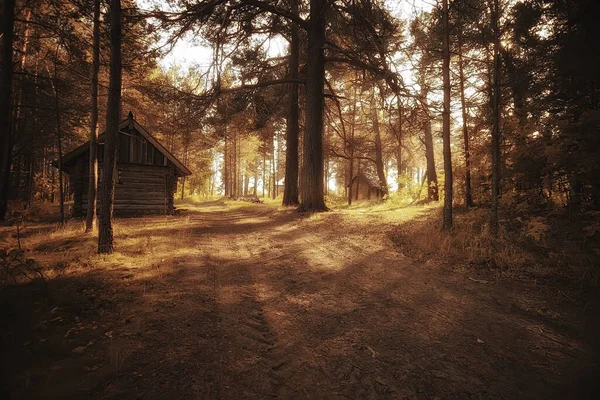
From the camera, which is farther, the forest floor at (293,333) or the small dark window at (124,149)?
the small dark window at (124,149)

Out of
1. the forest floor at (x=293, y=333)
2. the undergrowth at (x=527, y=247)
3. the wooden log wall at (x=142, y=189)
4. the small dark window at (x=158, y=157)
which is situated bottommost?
the forest floor at (x=293, y=333)

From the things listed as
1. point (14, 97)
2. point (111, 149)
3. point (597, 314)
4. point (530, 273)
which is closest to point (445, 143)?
point (530, 273)

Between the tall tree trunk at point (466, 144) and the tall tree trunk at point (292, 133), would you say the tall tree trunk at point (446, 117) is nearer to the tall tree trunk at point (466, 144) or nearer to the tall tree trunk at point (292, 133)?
the tall tree trunk at point (466, 144)

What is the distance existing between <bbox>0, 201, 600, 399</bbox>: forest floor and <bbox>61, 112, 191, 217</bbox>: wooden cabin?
10815 millimetres

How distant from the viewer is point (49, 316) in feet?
10.7

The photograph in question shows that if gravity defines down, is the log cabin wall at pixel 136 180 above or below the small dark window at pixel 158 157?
below

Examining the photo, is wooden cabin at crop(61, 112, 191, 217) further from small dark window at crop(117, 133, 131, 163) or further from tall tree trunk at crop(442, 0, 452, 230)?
tall tree trunk at crop(442, 0, 452, 230)

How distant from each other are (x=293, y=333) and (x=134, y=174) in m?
16.9

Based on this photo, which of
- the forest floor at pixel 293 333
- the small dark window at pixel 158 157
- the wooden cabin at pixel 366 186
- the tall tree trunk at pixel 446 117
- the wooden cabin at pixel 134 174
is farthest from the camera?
the wooden cabin at pixel 366 186

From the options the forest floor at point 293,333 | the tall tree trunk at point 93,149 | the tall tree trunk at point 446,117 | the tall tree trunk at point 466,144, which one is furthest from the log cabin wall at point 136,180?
the tall tree trunk at point 466,144

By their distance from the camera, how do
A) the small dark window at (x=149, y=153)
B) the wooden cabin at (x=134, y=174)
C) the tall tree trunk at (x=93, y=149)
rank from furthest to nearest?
the small dark window at (x=149, y=153)
the wooden cabin at (x=134, y=174)
the tall tree trunk at (x=93, y=149)

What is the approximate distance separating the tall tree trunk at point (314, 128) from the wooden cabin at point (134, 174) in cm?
960

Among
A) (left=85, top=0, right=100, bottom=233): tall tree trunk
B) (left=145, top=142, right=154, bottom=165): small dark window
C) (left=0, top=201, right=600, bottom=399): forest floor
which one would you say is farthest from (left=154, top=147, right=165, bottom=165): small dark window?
(left=0, top=201, right=600, bottom=399): forest floor

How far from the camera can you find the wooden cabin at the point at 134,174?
1432cm
